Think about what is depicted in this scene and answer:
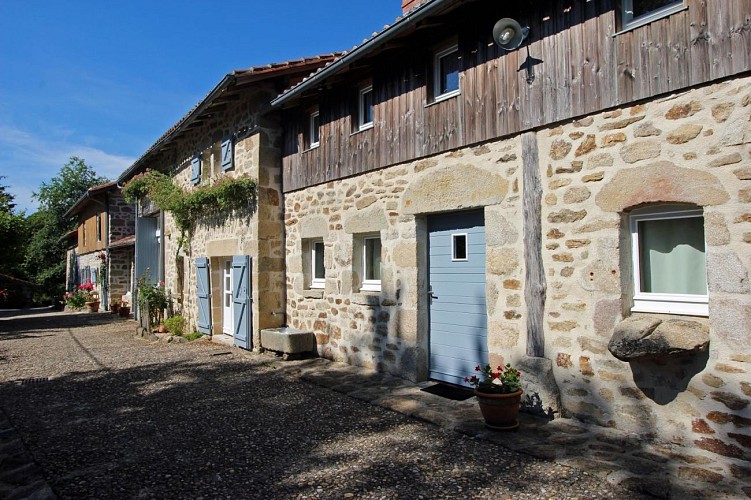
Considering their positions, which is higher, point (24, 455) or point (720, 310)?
point (720, 310)

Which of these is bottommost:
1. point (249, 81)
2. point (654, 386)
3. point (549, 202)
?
point (654, 386)

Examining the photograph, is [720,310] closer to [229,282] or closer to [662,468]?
[662,468]

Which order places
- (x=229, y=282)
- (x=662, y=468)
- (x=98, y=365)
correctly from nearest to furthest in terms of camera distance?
1. (x=662, y=468)
2. (x=98, y=365)
3. (x=229, y=282)

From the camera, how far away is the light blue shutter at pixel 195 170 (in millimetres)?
11227

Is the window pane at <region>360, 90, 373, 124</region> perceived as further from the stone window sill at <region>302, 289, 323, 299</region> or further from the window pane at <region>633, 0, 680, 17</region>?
the window pane at <region>633, 0, 680, 17</region>

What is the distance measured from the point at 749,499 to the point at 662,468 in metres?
0.54

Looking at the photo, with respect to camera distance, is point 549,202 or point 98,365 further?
point 98,365

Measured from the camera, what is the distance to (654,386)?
12.6 ft

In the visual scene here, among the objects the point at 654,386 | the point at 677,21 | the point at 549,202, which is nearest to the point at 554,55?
the point at 677,21

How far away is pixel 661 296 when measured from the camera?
3938 millimetres

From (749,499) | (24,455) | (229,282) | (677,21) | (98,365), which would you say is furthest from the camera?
(229,282)

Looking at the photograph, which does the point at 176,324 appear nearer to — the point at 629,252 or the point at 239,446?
the point at 239,446

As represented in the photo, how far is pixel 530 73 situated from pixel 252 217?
5583 millimetres

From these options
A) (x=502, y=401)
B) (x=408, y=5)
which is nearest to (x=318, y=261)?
(x=408, y=5)
